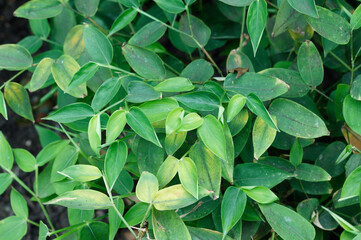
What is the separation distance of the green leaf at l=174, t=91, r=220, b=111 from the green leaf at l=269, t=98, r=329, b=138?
0.43 feet

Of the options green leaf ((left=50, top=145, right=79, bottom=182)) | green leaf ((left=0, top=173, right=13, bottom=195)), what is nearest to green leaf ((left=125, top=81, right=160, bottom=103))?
green leaf ((left=50, top=145, right=79, bottom=182))

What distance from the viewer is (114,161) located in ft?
2.19

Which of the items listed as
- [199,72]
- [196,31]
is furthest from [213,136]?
[196,31]

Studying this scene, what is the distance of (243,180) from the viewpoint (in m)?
0.74

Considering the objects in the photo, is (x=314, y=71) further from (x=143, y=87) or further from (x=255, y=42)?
(x=143, y=87)

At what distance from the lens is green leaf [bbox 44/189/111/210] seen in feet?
2.15

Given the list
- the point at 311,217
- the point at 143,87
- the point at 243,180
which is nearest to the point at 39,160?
the point at 143,87

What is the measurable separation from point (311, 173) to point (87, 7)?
61 centimetres

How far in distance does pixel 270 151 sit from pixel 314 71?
0.23m

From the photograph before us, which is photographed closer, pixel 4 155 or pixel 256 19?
pixel 256 19

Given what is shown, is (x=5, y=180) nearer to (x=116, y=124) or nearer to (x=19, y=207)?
(x=19, y=207)

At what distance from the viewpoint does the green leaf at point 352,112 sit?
28.7 inches

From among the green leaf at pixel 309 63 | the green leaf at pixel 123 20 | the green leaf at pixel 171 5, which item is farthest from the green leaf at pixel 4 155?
the green leaf at pixel 309 63

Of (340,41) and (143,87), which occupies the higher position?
(340,41)
